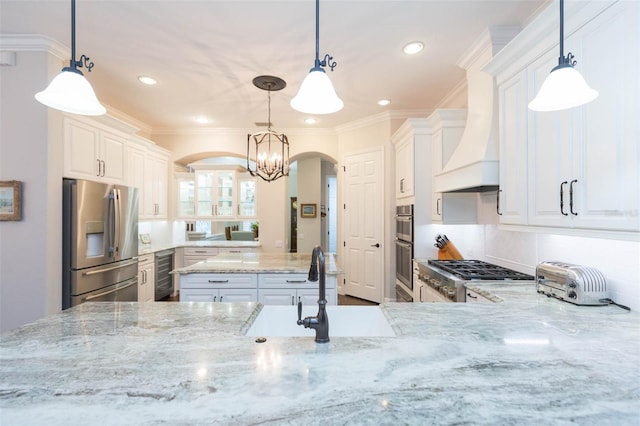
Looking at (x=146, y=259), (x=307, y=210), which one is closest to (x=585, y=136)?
(x=146, y=259)

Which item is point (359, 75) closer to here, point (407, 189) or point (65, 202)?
point (407, 189)

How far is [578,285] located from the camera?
164cm

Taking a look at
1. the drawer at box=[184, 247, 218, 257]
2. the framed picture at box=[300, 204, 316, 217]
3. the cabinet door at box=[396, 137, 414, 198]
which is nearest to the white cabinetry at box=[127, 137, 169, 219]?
the drawer at box=[184, 247, 218, 257]

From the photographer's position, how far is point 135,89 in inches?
145

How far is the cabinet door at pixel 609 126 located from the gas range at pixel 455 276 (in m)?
0.90

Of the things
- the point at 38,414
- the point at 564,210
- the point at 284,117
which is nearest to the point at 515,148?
the point at 564,210

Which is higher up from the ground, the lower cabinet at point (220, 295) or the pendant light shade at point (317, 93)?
the pendant light shade at point (317, 93)

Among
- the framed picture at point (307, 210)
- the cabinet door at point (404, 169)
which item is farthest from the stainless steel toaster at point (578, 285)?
the framed picture at point (307, 210)

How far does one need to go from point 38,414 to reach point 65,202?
9.11ft

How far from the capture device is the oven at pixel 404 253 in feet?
12.0

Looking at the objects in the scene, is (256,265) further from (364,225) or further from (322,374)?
(364,225)

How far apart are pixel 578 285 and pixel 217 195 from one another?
17.3 ft

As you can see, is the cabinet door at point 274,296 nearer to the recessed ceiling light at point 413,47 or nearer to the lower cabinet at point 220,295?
the lower cabinet at point 220,295

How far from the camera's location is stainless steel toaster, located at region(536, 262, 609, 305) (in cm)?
163
